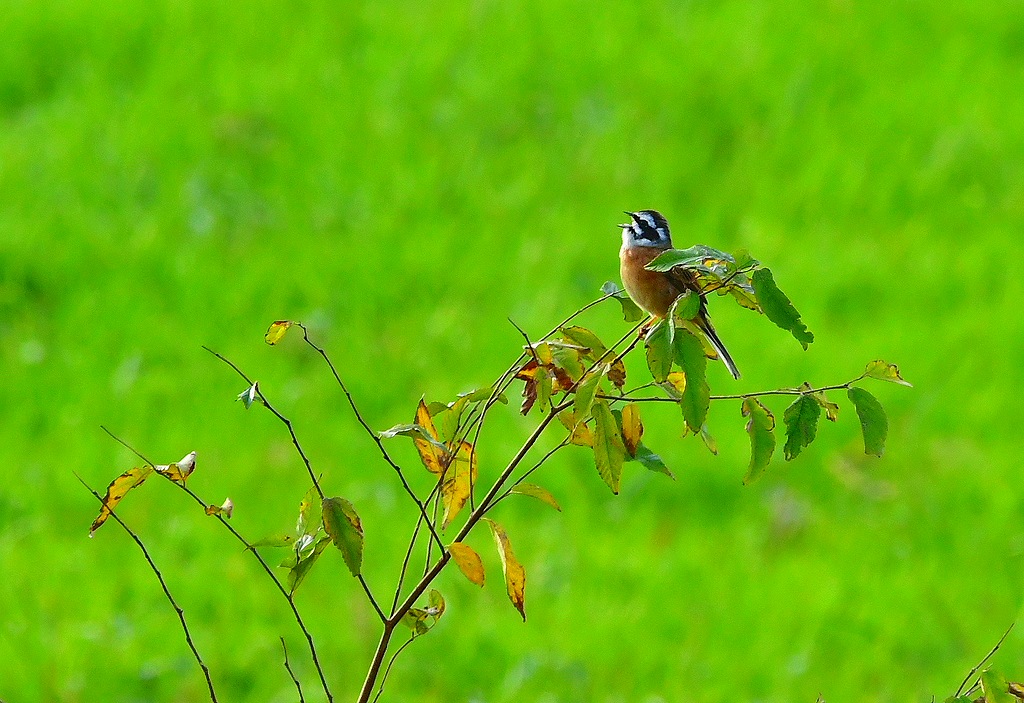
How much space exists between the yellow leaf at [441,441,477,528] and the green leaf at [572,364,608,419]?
32 cm

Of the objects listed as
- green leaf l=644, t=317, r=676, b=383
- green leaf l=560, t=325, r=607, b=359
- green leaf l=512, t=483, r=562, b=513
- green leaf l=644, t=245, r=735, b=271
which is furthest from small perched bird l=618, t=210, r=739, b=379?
green leaf l=644, t=317, r=676, b=383

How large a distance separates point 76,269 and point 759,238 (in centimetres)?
387

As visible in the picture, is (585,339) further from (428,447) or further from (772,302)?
(772,302)

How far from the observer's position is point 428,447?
7.79 feet

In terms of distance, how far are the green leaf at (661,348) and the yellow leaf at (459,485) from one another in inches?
17.7

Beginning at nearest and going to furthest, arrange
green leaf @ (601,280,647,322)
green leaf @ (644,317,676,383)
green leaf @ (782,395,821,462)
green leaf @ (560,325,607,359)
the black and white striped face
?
green leaf @ (644,317,676,383)
green leaf @ (782,395,821,462)
green leaf @ (560,325,607,359)
green leaf @ (601,280,647,322)
the black and white striped face

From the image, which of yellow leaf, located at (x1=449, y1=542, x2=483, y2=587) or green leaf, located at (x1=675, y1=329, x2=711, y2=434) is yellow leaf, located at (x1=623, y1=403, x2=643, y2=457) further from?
yellow leaf, located at (x1=449, y1=542, x2=483, y2=587)

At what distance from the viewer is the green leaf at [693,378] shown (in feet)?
6.82

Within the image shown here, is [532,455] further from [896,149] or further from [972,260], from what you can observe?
[896,149]

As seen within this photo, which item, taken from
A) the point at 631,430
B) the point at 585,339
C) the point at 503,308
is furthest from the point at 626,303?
the point at 503,308

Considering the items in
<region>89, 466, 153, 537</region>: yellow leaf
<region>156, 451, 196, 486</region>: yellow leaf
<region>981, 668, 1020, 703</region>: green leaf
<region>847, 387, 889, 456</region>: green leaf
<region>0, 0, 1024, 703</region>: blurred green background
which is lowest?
<region>981, 668, 1020, 703</region>: green leaf

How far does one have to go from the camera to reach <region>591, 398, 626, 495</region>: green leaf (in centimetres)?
220

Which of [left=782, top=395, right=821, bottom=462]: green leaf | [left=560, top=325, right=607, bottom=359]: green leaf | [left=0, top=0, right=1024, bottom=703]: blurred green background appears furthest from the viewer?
[left=0, top=0, right=1024, bottom=703]: blurred green background

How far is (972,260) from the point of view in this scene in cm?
782
